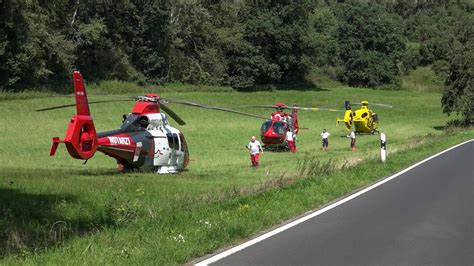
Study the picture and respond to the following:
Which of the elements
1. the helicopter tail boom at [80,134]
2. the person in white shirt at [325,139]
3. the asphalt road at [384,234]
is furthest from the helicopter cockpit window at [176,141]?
the person in white shirt at [325,139]

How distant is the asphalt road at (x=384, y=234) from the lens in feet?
23.9

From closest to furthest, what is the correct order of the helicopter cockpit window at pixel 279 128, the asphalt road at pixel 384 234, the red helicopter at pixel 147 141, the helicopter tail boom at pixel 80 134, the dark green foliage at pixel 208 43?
the asphalt road at pixel 384 234 < the helicopter tail boom at pixel 80 134 < the red helicopter at pixel 147 141 < the helicopter cockpit window at pixel 279 128 < the dark green foliage at pixel 208 43

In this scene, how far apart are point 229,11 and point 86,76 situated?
98.9 feet

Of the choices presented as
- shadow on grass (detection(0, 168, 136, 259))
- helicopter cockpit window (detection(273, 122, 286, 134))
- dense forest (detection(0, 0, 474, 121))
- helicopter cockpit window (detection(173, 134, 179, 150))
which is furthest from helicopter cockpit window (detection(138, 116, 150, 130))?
dense forest (detection(0, 0, 474, 121))

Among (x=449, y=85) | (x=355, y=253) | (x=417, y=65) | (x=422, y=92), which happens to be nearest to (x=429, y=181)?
(x=355, y=253)

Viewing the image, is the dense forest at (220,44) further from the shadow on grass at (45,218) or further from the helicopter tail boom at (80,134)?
the shadow on grass at (45,218)

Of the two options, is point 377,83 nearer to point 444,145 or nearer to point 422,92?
point 422,92

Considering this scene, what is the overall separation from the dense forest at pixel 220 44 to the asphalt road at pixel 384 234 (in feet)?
162

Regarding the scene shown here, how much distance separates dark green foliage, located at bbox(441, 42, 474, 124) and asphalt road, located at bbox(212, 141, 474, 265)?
1894 inches

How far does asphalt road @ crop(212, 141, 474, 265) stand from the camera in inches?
287

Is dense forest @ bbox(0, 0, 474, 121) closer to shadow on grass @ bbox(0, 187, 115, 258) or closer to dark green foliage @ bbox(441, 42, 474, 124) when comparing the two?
dark green foliage @ bbox(441, 42, 474, 124)

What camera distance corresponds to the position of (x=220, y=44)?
84.8m

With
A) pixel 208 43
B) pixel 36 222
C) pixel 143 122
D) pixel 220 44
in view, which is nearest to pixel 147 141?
pixel 143 122

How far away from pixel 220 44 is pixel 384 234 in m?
77.4
